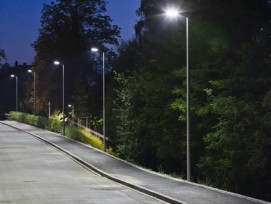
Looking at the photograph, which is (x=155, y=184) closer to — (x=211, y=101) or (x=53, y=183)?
(x=53, y=183)

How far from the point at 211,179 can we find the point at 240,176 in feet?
11.1

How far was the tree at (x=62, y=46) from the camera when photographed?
76.4 meters

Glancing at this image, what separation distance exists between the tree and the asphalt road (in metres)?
40.8

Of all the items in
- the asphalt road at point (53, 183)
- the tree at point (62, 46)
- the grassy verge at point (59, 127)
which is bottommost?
the asphalt road at point (53, 183)

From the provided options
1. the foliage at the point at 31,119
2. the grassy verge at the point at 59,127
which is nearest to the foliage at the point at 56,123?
the grassy verge at the point at 59,127

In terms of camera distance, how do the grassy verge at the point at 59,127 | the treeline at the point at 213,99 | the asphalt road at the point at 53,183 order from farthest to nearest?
the grassy verge at the point at 59,127, the treeline at the point at 213,99, the asphalt road at the point at 53,183

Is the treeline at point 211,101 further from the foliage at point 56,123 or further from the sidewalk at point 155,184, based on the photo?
the foliage at point 56,123

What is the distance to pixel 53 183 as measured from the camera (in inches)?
838

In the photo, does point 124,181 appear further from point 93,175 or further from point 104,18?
point 104,18

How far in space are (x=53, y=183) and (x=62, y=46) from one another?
56049 mm

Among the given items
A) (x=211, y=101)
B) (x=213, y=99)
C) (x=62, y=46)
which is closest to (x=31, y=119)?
(x=62, y=46)

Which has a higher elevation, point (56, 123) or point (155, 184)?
point (56, 123)

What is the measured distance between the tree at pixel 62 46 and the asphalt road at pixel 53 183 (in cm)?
4085

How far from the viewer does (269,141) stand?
20641 mm
